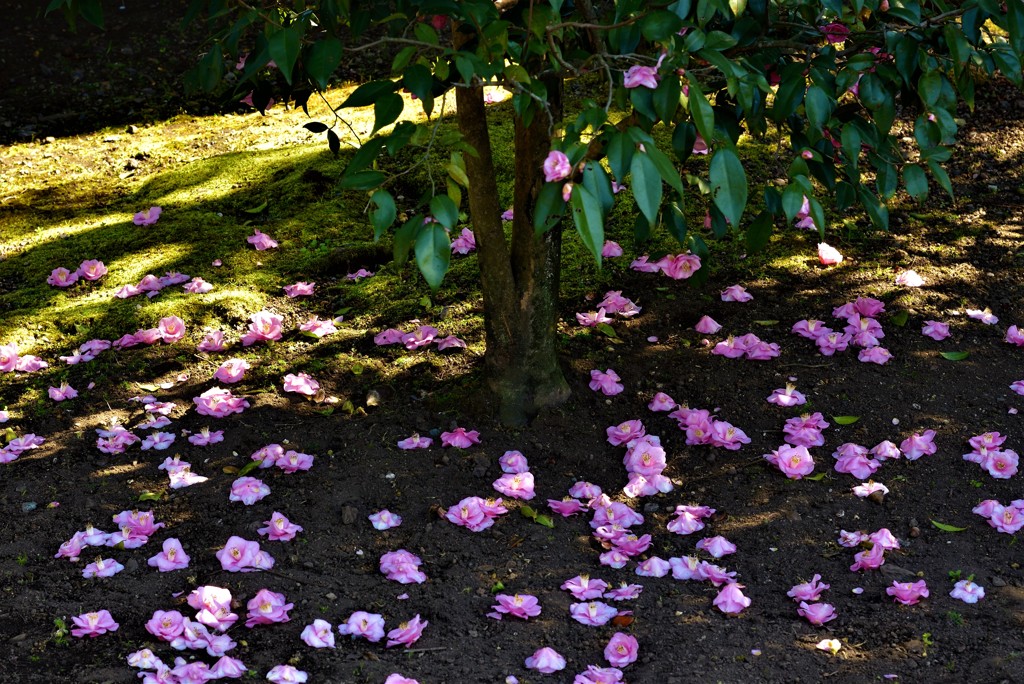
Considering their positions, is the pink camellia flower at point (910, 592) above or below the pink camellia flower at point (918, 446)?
below

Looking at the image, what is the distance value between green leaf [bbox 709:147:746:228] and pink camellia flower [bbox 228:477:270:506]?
66.1 inches

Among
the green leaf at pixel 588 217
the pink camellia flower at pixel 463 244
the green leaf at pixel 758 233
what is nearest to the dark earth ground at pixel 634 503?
the pink camellia flower at pixel 463 244

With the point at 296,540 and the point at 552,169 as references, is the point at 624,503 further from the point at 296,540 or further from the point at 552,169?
the point at 552,169

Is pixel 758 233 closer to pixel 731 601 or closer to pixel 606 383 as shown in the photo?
pixel 731 601

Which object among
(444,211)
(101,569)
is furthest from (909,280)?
(101,569)

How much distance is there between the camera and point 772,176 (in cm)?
457

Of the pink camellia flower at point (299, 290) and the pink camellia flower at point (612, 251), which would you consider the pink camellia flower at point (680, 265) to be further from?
the pink camellia flower at point (299, 290)

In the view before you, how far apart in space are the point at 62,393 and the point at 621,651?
80.7 inches

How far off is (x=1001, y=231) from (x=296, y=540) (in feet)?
10.8

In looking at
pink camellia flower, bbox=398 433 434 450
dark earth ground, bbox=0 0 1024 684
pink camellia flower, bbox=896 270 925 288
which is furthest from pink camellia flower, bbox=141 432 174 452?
pink camellia flower, bbox=896 270 925 288

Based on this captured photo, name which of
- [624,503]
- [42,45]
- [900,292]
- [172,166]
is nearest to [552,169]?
[624,503]

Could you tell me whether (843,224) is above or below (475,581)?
above

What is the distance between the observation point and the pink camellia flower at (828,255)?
155 inches

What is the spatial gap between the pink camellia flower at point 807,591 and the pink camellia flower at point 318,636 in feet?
3.69
